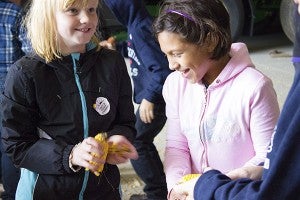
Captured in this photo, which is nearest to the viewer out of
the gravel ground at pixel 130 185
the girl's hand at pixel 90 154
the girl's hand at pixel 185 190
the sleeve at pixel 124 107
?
the girl's hand at pixel 185 190

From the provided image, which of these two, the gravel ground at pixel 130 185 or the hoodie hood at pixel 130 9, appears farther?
the gravel ground at pixel 130 185

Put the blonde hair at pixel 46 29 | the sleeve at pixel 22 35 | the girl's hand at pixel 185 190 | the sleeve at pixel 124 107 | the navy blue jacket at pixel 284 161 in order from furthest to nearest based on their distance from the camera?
the sleeve at pixel 22 35, the sleeve at pixel 124 107, the blonde hair at pixel 46 29, the girl's hand at pixel 185 190, the navy blue jacket at pixel 284 161

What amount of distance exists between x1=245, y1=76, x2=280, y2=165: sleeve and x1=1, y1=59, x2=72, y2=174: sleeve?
603 mm

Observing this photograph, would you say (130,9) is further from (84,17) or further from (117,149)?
(117,149)

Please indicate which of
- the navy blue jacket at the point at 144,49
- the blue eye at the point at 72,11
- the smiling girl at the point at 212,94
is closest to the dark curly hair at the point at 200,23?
the smiling girl at the point at 212,94

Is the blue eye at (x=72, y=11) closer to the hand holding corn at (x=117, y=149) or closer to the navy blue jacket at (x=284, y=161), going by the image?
the hand holding corn at (x=117, y=149)

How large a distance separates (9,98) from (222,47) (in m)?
0.71

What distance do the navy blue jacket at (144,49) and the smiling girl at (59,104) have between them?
667 millimetres

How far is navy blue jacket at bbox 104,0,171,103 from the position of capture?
2.25 meters

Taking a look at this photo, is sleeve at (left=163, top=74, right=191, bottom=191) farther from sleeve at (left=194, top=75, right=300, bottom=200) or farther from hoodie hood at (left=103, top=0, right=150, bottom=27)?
hoodie hood at (left=103, top=0, right=150, bottom=27)

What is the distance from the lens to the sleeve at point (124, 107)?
1.63 meters

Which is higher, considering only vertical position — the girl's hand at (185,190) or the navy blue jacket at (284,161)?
the navy blue jacket at (284,161)

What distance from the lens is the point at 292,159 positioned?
0.83m

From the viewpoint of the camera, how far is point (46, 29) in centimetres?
151
